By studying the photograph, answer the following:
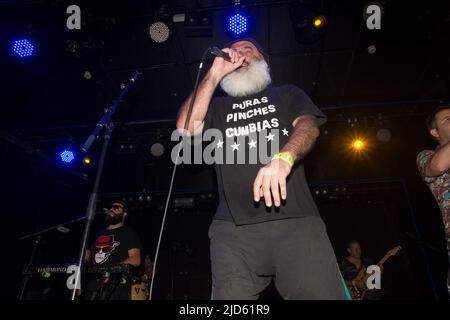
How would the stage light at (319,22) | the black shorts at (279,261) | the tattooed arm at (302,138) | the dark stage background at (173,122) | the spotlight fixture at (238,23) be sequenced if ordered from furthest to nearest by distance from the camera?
the dark stage background at (173,122) < the spotlight fixture at (238,23) < the stage light at (319,22) < the tattooed arm at (302,138) < the black shorts at (279,261)

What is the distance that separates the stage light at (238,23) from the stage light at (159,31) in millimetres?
1104

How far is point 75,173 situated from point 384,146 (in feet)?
25.0

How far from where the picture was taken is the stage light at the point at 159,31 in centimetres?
494

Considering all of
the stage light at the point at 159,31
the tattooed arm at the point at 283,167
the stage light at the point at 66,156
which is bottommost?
the tattooed arm at the point at 283,167

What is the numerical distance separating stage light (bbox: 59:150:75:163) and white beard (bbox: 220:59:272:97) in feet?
18.5

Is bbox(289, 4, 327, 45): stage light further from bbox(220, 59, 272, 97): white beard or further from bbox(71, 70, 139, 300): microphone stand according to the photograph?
bbox(71, 70, 139, 300): microphone stand

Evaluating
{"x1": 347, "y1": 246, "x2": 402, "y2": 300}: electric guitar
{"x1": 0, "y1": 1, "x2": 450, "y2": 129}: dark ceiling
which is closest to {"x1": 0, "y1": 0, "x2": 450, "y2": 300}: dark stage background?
{"x1": 0, "y1": 1, "x2": 450, "y2": 129}: dark ceiling

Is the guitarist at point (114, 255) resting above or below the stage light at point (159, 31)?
below

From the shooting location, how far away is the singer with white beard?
1.42 m

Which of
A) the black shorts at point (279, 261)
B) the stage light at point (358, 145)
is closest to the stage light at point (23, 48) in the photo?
the black shorts at point (279, 261)

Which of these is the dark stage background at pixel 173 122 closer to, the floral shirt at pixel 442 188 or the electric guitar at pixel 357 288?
the electric guitar at pixel 357 288

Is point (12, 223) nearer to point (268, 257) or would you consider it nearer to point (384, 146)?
point (268, 257)

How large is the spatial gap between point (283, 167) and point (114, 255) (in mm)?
4574
